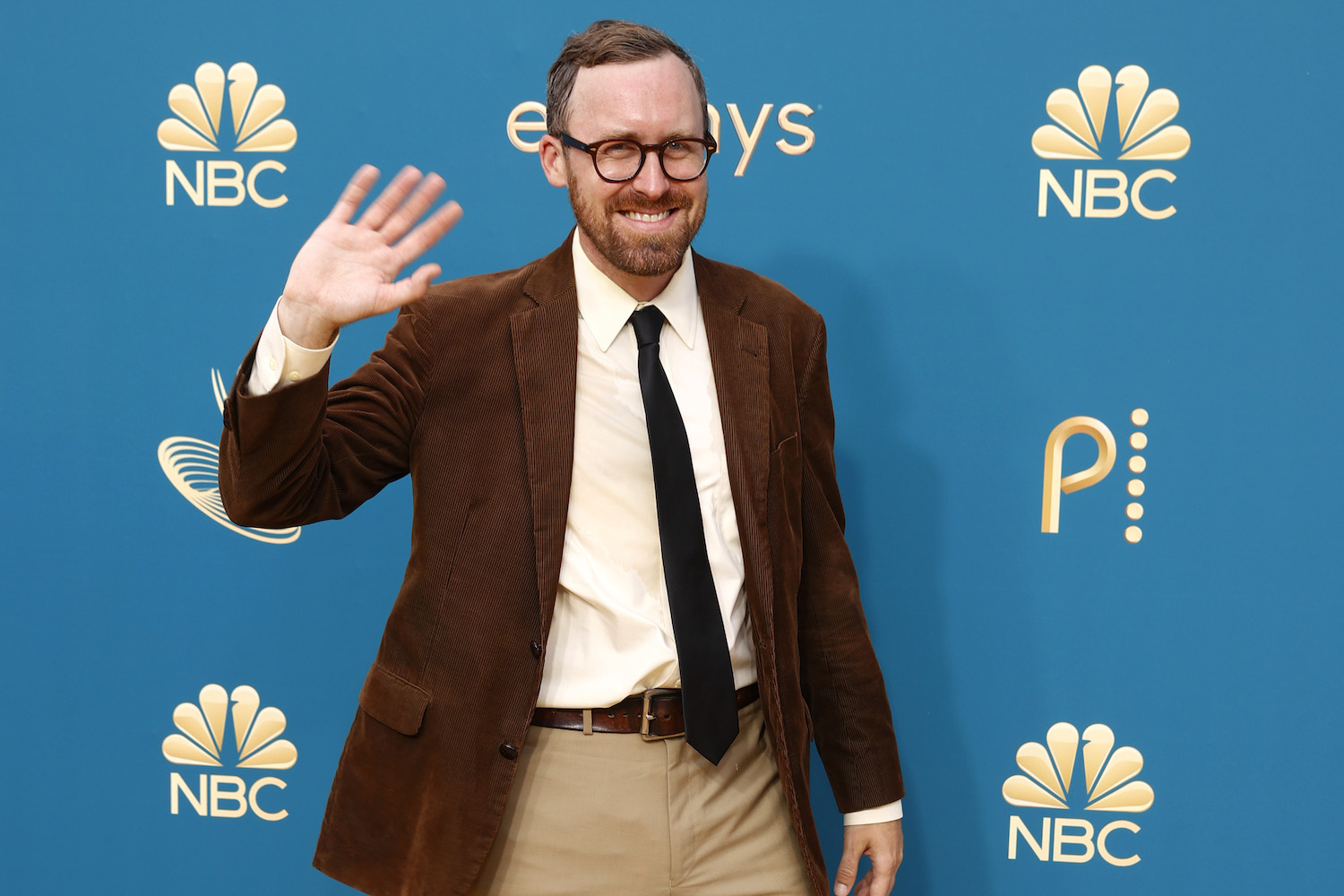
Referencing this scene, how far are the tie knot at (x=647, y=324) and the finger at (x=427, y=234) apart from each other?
0.31m

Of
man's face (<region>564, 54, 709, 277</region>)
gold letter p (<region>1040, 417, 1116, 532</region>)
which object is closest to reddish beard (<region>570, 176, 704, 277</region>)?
man's face (<region>564, 54, 709, 277</region>)

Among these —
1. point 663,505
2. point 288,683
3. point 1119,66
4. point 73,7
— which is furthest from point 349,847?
point 1119,66

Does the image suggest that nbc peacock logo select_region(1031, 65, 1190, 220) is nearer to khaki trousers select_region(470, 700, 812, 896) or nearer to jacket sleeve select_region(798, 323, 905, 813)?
jacket sleeve select_region(798, 323, 905, 813)

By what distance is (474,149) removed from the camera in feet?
7.41

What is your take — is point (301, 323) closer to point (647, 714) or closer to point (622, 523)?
point (622, 523)

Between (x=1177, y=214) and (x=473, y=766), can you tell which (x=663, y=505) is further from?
(x=1177, y=214)

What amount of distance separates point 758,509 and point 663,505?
15 cm

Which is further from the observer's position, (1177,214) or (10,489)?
(10,489)

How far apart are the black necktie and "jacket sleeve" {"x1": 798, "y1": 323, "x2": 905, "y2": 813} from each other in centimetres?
25

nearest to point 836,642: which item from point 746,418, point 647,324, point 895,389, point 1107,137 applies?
point 746,418

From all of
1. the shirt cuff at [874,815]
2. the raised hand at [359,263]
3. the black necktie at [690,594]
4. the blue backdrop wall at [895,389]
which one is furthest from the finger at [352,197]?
the shirt cuff at [874,815]

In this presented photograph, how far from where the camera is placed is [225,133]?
2285mm

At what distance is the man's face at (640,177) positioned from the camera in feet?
5.20

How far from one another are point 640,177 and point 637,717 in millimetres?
756
